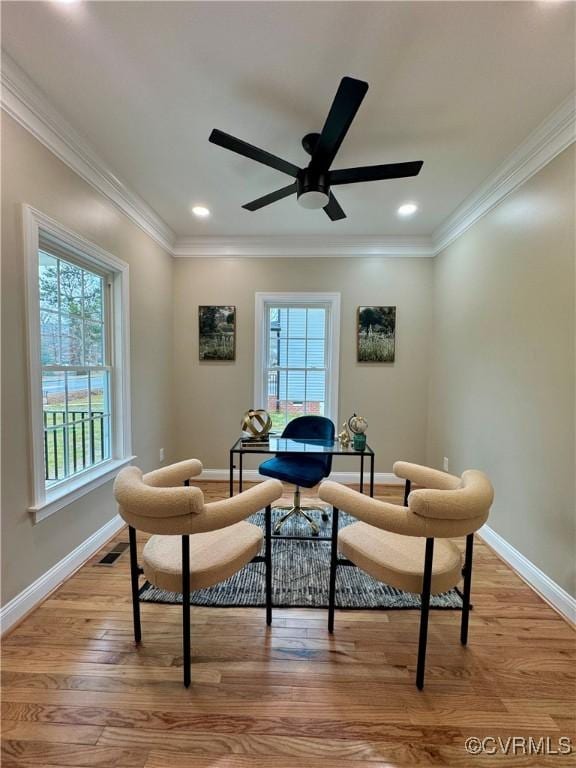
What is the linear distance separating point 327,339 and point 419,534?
2691 mm

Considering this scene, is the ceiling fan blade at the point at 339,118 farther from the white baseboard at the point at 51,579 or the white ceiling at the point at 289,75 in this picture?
the white baseboard at the point at 51,579

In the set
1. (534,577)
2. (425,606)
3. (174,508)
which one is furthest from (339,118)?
(534,577)

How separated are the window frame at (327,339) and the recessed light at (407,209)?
1002mm

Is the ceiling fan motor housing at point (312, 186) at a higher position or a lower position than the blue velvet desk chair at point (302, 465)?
higher

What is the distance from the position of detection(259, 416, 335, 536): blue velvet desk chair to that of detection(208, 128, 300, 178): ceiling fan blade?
181cm

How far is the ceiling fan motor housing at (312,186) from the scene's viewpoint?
6.02ft

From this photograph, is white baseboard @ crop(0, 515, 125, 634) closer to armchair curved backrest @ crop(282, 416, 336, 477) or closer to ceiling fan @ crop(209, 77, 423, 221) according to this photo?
armchair curved backrest @ crop(282, 416, 336, 477)

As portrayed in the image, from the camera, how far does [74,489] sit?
2.04m

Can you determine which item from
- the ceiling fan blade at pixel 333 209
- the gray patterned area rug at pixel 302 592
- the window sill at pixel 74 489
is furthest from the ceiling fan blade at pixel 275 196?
the gray patterned area rug at pixel 302 592

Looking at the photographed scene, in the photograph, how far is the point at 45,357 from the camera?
75.9 inches

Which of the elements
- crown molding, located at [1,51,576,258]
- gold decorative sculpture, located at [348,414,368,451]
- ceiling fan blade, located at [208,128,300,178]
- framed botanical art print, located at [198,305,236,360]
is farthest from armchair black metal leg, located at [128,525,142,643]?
framed botanical art print, located at [198,305,236,360]

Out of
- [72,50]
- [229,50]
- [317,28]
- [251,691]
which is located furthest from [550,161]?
[251,691]

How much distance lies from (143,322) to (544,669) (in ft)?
11.6

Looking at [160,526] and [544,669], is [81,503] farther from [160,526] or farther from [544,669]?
[544,669]
